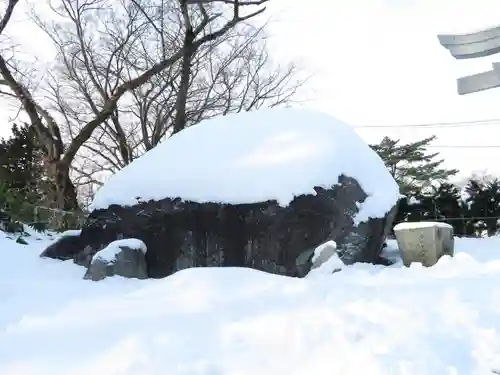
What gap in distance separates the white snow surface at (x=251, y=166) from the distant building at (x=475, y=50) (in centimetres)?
343

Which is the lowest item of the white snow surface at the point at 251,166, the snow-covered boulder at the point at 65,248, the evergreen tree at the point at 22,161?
the snow-covered boulder at the point at 65,248

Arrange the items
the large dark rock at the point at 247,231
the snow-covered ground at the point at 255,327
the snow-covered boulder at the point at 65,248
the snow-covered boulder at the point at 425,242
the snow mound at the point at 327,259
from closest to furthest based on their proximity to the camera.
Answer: the snow-covered ground at the point at 255,327 → the snow mound at the point at 327,259 → the large dark rock at the point at 247,231 → the snow-covered boulder at the point at 425,242 → the snow-covered boulder at the point at 65,248

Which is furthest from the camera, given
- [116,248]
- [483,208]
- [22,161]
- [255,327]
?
[22,161]

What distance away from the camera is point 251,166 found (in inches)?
192

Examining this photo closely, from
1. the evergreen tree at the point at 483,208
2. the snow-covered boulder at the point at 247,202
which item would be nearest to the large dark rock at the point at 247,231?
the snow-covered boulder at the point at 247,202

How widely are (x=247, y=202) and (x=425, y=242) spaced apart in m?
1.70

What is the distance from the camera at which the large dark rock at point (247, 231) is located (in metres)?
4.62

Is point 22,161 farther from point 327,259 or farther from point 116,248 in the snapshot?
point 327,259

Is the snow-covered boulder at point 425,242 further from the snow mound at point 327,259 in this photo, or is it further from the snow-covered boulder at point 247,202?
the snow mound at point 327,259

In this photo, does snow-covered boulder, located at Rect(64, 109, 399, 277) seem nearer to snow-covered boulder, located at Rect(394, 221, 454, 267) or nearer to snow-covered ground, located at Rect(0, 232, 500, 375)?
snow-covered boulder, located at Rect(394, 221, 454, 267)

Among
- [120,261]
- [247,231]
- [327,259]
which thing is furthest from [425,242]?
[120,261]

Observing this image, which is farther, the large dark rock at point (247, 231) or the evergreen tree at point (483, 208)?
the evergreen tree at point (483, 208)

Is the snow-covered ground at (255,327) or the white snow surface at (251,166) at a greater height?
the white snow surface at (251,166)

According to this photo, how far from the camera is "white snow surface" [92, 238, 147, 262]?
14.5 feet
